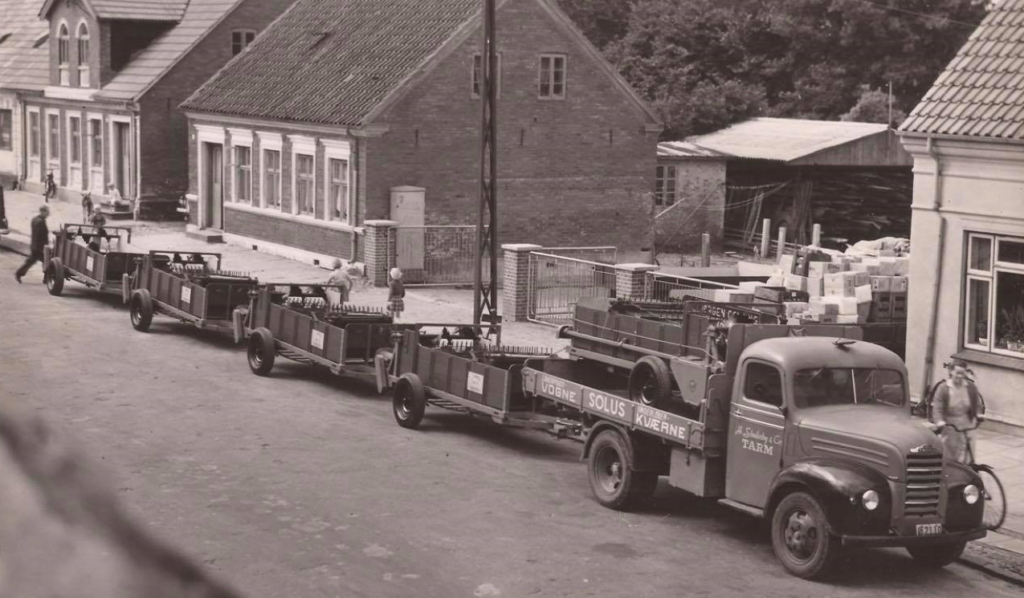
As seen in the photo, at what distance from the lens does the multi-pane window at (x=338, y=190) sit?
34.9 m

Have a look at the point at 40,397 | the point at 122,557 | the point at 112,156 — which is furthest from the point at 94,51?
the point at 122,557

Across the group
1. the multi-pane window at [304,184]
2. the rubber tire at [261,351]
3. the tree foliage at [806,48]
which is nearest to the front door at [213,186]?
the multi-pane window at [304,184]

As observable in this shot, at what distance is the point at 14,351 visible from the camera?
2233 cm

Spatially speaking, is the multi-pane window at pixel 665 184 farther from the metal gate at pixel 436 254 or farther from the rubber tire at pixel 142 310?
the rubber tire at pixel 142 310

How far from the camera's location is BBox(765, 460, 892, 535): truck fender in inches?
459

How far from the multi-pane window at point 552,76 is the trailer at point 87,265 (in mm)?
11805

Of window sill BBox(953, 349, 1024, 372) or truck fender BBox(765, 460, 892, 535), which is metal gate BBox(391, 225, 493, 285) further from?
truck fender BBox(765, 460, 892, 535)

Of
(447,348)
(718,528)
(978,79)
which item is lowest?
(718,528)

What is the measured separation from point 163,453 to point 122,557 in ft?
51.9

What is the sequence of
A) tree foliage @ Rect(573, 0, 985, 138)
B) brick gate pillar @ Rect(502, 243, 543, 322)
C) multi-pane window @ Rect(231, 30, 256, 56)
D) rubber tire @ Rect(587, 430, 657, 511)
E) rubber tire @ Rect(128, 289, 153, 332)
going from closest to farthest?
rubber tire @ Rect(587, 430, 657, 511) < rubber tire @ Rect(128, 289, 153, 332) < brick gate pillar @ Rect(502, 243, 543, 322) < multi-pane window @ Rect(231, 30, 256, 56) < tree foliage @ Rect(573, 0, 985, 138)

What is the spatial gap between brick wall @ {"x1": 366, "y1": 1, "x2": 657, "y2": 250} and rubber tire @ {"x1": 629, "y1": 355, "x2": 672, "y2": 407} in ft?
64.5

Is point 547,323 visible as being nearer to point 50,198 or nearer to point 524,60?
point 524,60

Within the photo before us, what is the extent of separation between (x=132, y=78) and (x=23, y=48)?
11254 mm

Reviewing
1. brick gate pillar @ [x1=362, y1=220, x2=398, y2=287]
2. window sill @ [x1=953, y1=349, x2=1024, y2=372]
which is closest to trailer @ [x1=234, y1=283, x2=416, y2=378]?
window sill @ [x1=953, y1=349, x2=1024, y2=372]
